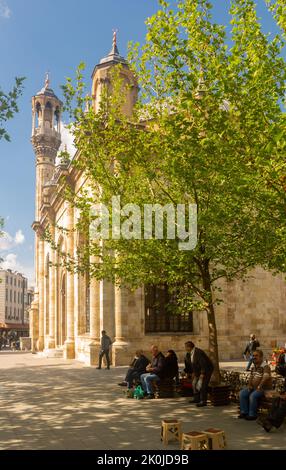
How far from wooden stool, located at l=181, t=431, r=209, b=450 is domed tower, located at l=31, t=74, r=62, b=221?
39.3m

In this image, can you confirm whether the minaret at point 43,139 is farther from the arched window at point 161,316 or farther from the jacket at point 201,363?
the jacket at point 201,363

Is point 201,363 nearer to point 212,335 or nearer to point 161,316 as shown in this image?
point 212,335

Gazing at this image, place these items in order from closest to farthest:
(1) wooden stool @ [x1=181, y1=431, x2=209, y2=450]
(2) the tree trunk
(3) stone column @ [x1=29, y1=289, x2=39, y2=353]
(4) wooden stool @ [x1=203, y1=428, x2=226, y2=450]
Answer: (1) wooden stool @ [x1=181, y1=431, x2=209, y2=450]
(4) wooden stool @ [x1=203, y1=428, x2=226, y2=450]
(2) the tree trunk
(3) stone column @ [x1=29, y1=289, x2=39, y2=353]

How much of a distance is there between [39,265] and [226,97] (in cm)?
3172

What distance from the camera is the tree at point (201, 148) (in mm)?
9789

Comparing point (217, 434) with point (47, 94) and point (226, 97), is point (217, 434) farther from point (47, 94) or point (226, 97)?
point (47, 94)

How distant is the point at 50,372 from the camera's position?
1891cm

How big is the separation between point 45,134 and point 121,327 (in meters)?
30.8

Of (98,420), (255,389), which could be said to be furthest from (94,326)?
(255,389)

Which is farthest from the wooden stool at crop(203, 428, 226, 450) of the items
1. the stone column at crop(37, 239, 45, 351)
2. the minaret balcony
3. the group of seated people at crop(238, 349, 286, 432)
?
the minaret balcony

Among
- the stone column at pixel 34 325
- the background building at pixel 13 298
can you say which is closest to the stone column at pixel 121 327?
the stone column at pixel 34 325

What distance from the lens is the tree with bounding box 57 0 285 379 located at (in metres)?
9.79

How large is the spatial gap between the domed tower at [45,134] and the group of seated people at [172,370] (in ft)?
110

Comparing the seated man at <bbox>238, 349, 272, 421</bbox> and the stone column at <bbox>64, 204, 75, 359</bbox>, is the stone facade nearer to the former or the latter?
the stone column at <bbox>64, 204, 75, 359</bbox>
